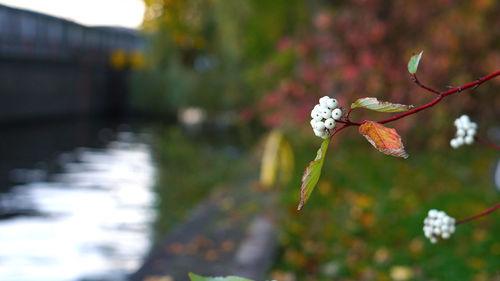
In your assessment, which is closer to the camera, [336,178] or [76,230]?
[76,230]

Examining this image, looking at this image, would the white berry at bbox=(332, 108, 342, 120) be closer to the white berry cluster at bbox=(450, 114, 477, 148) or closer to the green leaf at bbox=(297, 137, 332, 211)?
the green leaf at bbox=(297, 137, 332, 211)

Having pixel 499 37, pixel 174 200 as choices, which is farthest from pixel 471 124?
pixel 174 200

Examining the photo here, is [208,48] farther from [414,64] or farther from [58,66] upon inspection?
[414,64]

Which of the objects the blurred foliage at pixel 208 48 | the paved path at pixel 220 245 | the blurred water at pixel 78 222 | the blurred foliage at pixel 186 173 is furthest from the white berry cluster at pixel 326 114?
the blurred foliage at pixel 186 173

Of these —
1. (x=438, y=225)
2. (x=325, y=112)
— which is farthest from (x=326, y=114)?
(x=438, y=225)

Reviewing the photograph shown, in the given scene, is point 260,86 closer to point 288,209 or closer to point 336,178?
point 336,178
